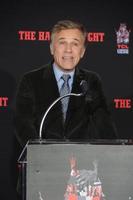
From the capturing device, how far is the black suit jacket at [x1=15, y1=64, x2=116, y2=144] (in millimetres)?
3621

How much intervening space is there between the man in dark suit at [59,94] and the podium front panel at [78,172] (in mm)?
1611

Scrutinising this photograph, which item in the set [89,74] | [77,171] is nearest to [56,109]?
[89,74]

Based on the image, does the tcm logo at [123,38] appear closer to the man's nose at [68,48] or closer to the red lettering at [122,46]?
the red lettering at [122,46]

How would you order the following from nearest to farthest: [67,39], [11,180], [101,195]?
[101,195], [67,39], [11,180]

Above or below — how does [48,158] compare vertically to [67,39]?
below

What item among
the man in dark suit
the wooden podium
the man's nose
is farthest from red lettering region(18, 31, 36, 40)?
the wooden podium

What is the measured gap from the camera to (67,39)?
3666 millimetres

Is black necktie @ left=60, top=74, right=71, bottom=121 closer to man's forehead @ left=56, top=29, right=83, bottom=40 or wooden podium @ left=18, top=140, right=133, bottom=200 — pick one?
man's forehead @ left=56, top=29, right=83, bottom=40

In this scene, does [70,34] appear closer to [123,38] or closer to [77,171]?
[123,38]

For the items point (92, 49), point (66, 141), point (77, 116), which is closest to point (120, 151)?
point (66, 141)

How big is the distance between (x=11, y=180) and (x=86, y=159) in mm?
2058

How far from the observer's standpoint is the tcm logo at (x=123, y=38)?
3.91 metres

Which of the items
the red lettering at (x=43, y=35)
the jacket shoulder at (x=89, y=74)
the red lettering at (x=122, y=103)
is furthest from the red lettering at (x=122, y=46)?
the red lettering at (x=43, y=35)

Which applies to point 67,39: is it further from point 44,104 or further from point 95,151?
point 95,151
